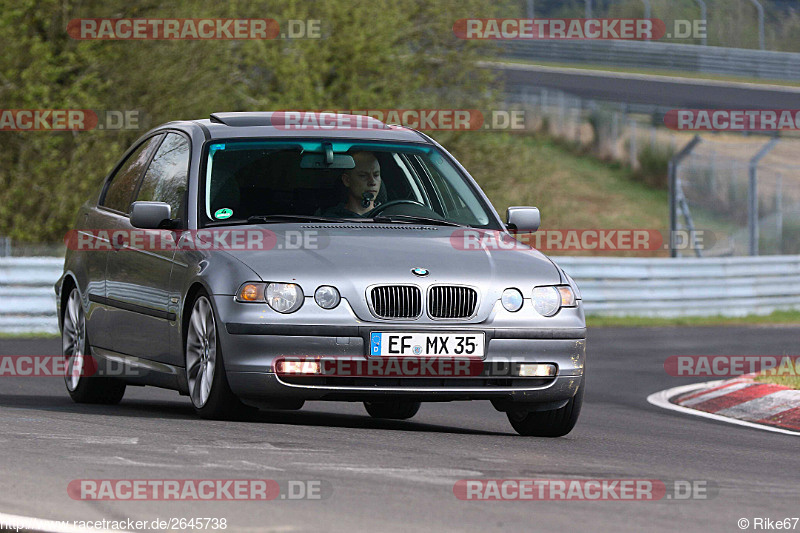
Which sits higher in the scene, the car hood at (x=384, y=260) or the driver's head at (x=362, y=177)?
the driver's head at (x=362, y=177)

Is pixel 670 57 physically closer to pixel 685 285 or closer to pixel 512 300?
pixel 685 285

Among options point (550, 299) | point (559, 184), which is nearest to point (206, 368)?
point (550, 299)

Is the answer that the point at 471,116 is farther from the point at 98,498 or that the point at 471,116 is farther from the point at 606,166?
the point at 98,498

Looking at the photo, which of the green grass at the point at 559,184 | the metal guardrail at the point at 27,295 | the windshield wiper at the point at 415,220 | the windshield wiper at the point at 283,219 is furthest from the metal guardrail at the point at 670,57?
the windshield wiper at the point at 283,219

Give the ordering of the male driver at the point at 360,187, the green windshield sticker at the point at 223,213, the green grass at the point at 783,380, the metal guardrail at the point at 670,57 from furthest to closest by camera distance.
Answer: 1. the metal guardrail at the point at 670,57
2. the green grass at the point at 783,380
3. the male driver at the point at 360,187
4. the green windshield sticker at the point at 223,213

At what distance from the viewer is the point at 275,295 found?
8.14 metres

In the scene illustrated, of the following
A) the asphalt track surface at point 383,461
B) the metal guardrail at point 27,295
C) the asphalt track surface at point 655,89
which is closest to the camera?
the asphalt track surface at point 383,461

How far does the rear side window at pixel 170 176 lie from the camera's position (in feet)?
30.6

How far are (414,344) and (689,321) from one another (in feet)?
55.3

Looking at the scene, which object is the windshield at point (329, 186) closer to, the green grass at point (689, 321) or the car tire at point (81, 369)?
the car tire at point (81, 369)

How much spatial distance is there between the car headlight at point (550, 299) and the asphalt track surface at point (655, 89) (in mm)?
39903

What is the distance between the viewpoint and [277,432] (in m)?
8.12

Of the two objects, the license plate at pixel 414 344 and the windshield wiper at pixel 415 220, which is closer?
the license plate at pixel 414 344

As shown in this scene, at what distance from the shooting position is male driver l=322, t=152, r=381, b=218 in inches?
360
